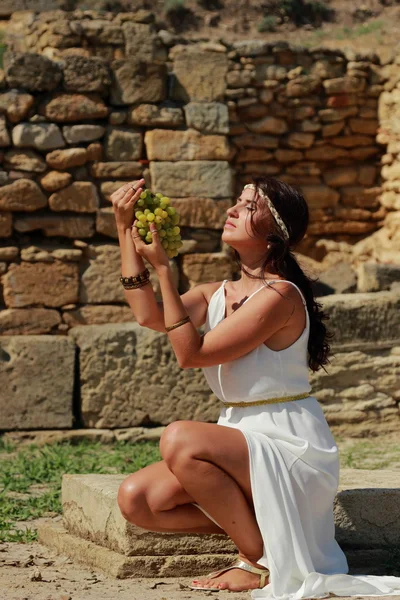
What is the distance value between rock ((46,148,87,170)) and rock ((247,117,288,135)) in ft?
5.51

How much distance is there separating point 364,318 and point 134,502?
3.12 meters

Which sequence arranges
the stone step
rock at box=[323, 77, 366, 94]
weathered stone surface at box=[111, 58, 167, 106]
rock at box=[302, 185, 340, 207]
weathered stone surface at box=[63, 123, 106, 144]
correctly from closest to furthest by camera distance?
the stone step, weathered stone surface at box=[63, 123, 106, 144], weathered stone surface at box=[111, 58, 167, 106], rock at box=[323, 77, 366, 94], rock at box=[302, 185, 340, 207]

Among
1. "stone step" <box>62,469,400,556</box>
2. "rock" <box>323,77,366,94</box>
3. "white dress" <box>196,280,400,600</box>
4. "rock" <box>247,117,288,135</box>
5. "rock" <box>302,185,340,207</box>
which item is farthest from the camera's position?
"rock" <box>302,185,340,207</box>

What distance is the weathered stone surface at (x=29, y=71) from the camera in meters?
6.21

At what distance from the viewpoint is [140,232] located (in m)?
3.29

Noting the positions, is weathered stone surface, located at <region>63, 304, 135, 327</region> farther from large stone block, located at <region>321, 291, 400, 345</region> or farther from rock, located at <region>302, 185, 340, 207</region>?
rock, located at <region>302, 185, 340, 207</region>

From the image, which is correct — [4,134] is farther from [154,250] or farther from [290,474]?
[290,474]

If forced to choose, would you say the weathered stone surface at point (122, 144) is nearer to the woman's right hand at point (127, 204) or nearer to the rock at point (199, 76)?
the rock at point (199, 76)

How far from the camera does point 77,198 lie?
632cm

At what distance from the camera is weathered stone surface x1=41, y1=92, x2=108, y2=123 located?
Result: 6.29 m

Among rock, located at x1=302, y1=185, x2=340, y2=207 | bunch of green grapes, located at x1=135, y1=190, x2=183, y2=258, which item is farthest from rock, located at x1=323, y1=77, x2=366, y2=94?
bunch of green grapes, located at x1=135, y1=190, x2=183, y2=258

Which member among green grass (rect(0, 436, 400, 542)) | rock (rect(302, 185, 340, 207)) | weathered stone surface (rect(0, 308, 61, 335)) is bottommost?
green grass (rect(0, 436, 400, 542))

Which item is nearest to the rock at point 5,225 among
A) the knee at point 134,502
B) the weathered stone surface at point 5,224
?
the weathered stone surface at point 5,224

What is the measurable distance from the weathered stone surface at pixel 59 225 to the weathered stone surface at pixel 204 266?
2.33ft
